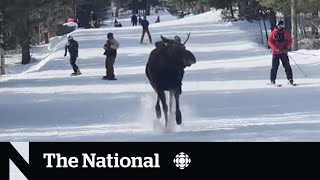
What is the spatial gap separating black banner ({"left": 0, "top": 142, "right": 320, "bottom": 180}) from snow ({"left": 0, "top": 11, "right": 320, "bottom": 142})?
5.09m

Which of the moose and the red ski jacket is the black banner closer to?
the moose

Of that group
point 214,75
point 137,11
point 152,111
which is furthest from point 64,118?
point 137,11

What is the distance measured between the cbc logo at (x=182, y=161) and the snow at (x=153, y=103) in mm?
5291

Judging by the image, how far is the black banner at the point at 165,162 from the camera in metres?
5.65

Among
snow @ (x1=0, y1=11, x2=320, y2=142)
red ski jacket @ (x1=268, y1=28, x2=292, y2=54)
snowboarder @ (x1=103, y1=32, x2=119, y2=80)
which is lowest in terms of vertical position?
snow @ (x1=0, y1=11, x2=320, y2=142)

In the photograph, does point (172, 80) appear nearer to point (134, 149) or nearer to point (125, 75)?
point (134, 149)

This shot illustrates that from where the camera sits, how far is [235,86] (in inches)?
805

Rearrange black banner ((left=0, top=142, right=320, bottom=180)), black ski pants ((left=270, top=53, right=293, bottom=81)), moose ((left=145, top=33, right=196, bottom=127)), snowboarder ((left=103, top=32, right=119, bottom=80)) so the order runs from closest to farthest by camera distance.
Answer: black banner ((left=0, top=142, right=320, bottom=180)) → moose ((left=145, top=33, right=196, bottom=127)) → black ski pants ((left=270, top=53, right=293, bottom=81)) → snowboarder ((left=103, top=32, right=119, bottom=80))

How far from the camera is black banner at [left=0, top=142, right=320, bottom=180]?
5648mm

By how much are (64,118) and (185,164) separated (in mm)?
10293

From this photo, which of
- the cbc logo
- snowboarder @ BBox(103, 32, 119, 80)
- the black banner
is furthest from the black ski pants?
the cbc logo

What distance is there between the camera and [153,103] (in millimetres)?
16359

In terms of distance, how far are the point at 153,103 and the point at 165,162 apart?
34.8ft

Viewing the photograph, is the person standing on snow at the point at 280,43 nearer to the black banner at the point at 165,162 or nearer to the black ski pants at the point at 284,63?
the black ski pants at the point at 284,63
